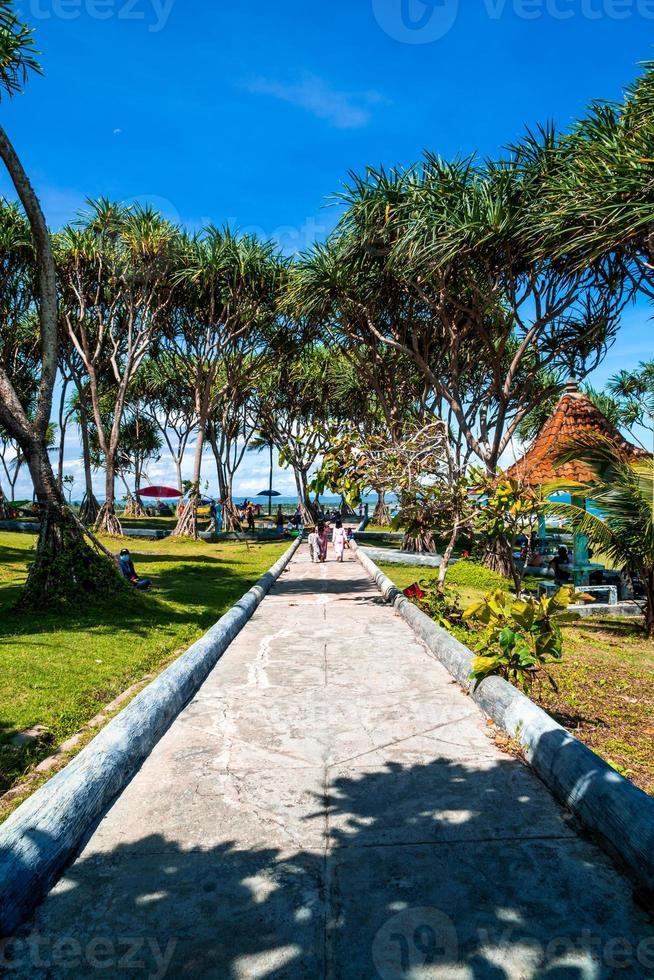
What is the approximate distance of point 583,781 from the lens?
3.69m

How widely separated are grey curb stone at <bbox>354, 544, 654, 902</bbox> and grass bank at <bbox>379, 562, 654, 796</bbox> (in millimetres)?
596

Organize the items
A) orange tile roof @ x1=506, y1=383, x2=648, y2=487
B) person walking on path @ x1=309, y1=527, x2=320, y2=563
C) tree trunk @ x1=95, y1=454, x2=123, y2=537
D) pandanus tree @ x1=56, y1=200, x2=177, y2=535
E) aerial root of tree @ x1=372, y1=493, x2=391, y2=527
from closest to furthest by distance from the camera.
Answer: orange tile roof @ x1=506, y1=383, x2=648, y2=487 → person walking on path @ x1=309, y1=527, x2=320, y2=563 → pandanus tree @ x1=56, y1=200, x2=177, y2=535 → tree trunk @ x1=95, y1=454, x2=123, y2=537 → aerial root of tree @ x1=372, y1=493, x2=391, y2=527

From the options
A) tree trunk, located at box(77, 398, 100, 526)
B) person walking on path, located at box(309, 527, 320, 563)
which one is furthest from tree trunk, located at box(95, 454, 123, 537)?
person walking on path, located at box(309, 527, 320, 563)

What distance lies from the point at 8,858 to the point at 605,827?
293 centimetres

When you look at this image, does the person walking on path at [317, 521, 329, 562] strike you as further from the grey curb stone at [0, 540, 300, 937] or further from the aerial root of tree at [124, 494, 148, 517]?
the aerial root of tree at [124, 494, 148, 517]

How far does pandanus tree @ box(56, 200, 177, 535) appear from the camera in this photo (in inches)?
914

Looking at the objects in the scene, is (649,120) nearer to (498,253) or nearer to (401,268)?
(498,253)

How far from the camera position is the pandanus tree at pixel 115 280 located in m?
23.2

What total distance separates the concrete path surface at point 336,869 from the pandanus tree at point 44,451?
17.9 ft

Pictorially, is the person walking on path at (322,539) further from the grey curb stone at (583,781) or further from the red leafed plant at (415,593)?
the grey curb stone at (583,781)

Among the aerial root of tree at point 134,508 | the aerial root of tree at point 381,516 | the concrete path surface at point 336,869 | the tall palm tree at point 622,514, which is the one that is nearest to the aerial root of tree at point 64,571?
the concrete path surface at point 336,869

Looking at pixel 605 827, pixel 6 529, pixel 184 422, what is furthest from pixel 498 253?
pixel 184 422

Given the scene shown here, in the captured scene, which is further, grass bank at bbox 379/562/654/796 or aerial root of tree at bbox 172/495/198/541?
aerial root of tree at bbox 172/495/198/541

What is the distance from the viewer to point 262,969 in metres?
2.54
